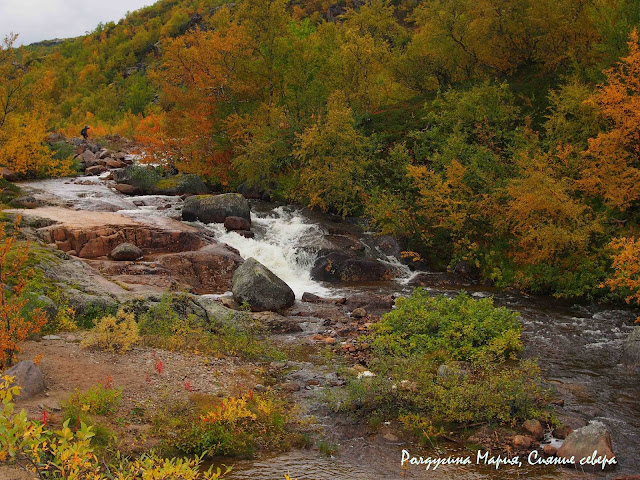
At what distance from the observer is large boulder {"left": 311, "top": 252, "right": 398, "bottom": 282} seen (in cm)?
2025

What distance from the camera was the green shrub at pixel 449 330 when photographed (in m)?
11.7

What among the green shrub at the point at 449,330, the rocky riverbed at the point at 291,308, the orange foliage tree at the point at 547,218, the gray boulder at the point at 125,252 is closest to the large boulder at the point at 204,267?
the rocky riverbed at the point at 291,308

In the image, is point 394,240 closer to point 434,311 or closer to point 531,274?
point 531,274

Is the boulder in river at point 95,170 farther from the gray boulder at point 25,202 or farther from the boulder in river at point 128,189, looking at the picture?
the gray boulder at point 25,202

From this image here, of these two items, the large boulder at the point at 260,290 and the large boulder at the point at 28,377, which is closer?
the large boulder at the point at 28,377

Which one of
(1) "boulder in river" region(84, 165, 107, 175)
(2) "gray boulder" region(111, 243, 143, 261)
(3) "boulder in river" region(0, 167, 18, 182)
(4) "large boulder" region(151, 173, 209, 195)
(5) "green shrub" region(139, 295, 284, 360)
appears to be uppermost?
(3) "boulder in river" region(0, 167, 18, 182)

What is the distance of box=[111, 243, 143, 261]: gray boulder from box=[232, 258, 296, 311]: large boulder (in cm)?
392

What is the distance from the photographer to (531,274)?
1819cm

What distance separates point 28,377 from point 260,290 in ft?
28.6

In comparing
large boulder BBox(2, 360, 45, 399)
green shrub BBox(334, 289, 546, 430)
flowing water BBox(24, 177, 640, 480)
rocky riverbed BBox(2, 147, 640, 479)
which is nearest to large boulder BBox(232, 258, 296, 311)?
rocky riverbed BBox(2, 147, 640, 479)

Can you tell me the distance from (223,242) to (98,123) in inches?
2118

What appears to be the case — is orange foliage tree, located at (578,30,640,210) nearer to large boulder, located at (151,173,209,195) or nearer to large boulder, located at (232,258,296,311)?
large boulder, located at (232,258,296,311)

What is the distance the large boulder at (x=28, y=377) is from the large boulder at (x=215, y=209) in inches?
628

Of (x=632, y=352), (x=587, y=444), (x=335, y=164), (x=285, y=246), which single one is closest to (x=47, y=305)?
(x=587, y=444)
